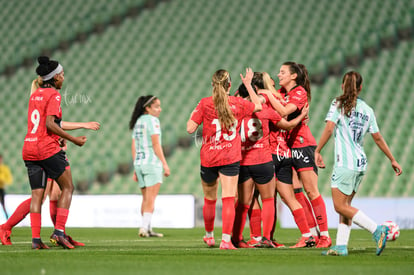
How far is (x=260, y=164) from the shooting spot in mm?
7906

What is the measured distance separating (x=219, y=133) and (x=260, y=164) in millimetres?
628

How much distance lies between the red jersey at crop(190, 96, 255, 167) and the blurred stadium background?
958 centimetres

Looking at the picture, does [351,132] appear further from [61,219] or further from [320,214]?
[61,219]

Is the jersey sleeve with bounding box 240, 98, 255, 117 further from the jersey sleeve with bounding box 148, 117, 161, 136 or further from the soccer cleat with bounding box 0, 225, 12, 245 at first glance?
the jersey sleeve with bounding box 148, 117, 161, 136

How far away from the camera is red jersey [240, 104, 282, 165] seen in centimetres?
795

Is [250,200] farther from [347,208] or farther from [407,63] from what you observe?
[407,63]

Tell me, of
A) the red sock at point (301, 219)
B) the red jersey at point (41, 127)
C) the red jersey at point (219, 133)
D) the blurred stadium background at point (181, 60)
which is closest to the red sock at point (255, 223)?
the red sock at point (301, 219)

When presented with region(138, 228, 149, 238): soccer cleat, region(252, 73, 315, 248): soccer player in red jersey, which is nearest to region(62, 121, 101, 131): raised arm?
region(252, 73, 315, 248): soccer player in red jersey

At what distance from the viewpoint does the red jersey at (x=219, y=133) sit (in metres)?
7.65

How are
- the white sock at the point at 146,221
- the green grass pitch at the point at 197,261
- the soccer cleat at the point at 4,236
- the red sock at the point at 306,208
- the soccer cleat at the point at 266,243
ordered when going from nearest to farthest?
the green grass pitch at the point at 197,261 → the soccer cleat at the point at 266,243 → the soccer cleat at the point at 4,236 → the red sock at the point at 306,208 → the white sock at the point at 146,221

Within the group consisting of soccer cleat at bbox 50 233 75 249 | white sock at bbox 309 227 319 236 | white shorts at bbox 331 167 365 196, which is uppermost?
white shorts at bbox 331 167 365 196

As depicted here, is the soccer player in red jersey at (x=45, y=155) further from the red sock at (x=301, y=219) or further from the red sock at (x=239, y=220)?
the red sock at (x=301, y=219)

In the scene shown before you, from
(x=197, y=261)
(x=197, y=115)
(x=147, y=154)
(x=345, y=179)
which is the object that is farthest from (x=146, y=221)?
(x=345, y=179)

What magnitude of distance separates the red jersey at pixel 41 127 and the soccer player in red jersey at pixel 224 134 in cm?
157
